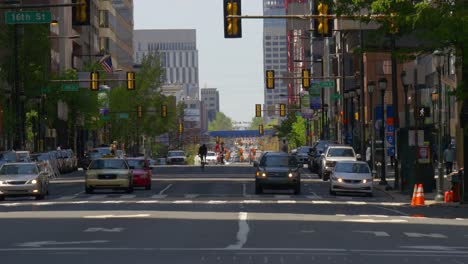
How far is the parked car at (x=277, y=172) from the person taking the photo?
5631cm

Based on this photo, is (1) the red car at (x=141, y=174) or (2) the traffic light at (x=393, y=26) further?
(1) the red car at (x=141, y=174)

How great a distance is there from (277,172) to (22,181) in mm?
10643

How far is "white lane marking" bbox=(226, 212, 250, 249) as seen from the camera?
25.0 meters

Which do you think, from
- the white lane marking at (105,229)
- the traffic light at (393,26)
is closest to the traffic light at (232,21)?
the traffic light at (393,26)

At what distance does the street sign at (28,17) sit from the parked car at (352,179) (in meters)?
14.5

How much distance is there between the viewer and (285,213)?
39.3m

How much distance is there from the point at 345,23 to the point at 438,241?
11080 cm

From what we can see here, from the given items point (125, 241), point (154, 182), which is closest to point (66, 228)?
point (125, 241)

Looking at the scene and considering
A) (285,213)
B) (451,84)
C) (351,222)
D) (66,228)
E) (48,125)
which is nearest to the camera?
(66,228)

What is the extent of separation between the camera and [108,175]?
191 feet

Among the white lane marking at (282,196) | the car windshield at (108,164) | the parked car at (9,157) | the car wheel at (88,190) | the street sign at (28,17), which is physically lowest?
the white lane marking at (282,196)

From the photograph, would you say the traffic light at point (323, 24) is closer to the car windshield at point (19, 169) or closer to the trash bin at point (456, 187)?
the trash bin at point (456, 187)

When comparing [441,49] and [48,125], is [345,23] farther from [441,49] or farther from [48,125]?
[441,49]

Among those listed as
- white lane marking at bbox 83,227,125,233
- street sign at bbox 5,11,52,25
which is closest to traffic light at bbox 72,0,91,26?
street sign at bbox 5,11,52,25
